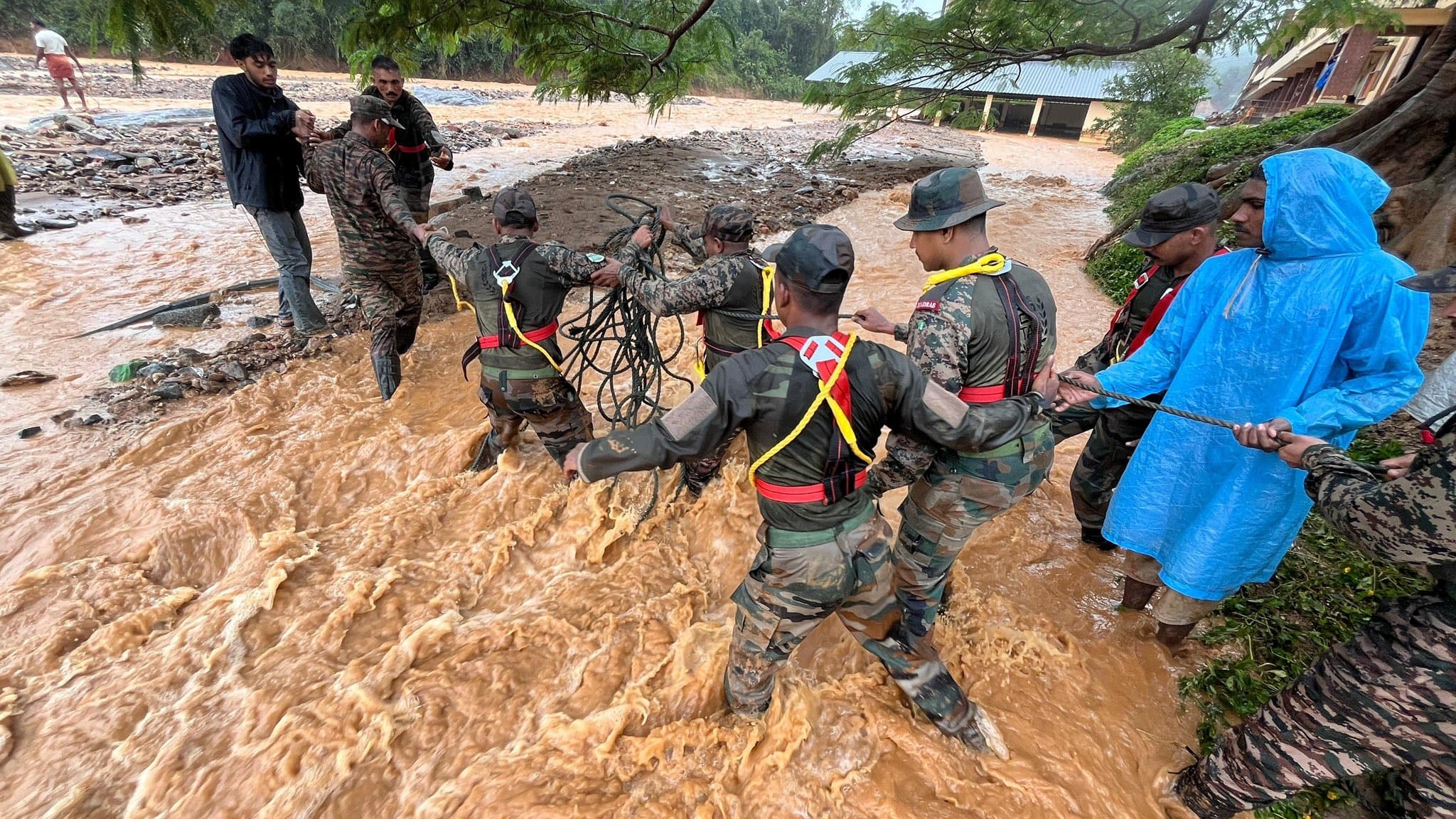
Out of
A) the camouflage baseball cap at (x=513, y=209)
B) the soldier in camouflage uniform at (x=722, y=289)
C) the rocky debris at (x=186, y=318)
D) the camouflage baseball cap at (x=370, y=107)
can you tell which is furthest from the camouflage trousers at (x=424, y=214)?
the soldier in camouflage uniform at (x=722, y=289)

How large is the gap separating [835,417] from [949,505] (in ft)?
3.08

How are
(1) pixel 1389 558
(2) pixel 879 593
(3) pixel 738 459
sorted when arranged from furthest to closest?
(3) pixel 738 459, (2) pixel 879 593, (1) pixel 1389 558

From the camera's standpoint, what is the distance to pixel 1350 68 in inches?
669

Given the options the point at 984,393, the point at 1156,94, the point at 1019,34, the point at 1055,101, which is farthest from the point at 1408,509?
the point at 1055,101

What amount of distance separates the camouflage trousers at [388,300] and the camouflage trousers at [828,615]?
12.9ft

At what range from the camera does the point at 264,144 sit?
16.2 ft

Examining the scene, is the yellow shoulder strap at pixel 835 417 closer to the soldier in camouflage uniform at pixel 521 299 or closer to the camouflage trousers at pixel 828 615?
the camouflage trousers at pixel 828 615

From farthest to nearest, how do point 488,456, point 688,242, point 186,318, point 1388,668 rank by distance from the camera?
point 186,318, point 488,456, point 688,242, point 1388,668

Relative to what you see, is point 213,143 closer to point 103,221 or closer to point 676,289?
point 103,221

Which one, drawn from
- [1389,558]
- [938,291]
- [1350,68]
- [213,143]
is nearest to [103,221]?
[213,143]

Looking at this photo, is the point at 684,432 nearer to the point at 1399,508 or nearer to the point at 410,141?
the point at 1399,508

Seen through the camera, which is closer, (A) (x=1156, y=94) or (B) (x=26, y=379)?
(B) (x=26, y=379)

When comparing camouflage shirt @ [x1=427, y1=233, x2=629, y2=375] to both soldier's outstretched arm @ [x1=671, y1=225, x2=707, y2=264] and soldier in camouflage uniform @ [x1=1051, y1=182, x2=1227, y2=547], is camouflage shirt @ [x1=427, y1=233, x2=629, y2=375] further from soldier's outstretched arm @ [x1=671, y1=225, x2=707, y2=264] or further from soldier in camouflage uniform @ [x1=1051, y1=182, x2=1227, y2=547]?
soldier in camouflage uniform @ [x1=1051, y1=182, x2=1227, y2=547]

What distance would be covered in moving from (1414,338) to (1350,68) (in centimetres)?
2245
